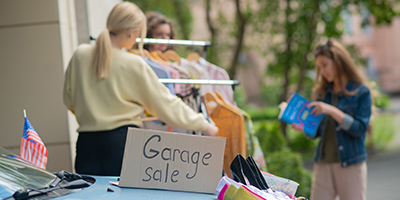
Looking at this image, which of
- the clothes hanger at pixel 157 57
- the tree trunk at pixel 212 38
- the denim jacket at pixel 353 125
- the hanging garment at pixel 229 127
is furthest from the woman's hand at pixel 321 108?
the tree trunk at pixel 212 38

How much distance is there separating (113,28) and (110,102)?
1.57 feet

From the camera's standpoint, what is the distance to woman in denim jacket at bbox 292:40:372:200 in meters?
3.50

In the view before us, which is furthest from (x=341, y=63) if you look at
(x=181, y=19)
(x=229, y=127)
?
(x=181, y=19)

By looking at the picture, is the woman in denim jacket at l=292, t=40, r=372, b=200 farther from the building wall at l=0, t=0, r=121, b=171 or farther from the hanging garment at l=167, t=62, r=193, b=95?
the building wall at l=0, t=0, r=121, b=171

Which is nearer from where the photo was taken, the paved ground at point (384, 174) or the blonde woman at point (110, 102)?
the blonde woman at point (110, 102)

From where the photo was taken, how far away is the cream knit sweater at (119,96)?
252 cm

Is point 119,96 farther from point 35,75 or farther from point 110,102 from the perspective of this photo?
point 35,75

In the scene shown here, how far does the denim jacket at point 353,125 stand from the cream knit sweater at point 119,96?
1.61m

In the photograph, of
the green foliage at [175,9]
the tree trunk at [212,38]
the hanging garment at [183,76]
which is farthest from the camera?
the green foliage at [175,9]

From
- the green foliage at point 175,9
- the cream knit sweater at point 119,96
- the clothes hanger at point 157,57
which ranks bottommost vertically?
the cream knit sweater at point 119,96

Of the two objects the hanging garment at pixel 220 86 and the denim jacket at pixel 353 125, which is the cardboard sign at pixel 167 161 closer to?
the hanging garment at pixel 220 86

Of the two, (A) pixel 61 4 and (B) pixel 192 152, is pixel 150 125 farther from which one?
(A) pixel 61 4

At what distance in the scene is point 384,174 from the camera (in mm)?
9211

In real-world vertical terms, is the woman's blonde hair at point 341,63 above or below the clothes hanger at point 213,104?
above
